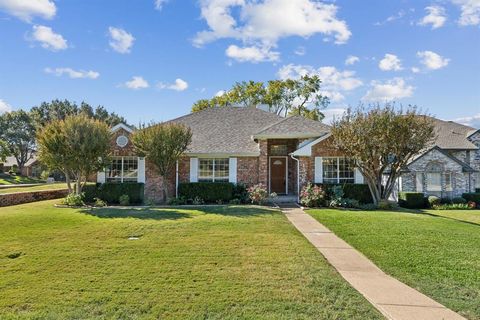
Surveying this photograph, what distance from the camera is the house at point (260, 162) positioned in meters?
18.0

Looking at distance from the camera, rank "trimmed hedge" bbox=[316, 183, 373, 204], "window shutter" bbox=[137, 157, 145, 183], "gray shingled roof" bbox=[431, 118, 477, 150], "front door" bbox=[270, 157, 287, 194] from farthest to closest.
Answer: "gray shingled roof" bbox=[431, 118, 477, 150] → "front door" bbox=[270, 157, 287, 194] → "window shutter" bbox=[137, 157, 145, 183] → "trimmed hedge" bbox=[316, 183, 373, 204]

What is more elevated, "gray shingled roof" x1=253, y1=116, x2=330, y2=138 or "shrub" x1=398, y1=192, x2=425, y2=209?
"gray shingled roof" x1=253, y1=116, x2=330, y2=138

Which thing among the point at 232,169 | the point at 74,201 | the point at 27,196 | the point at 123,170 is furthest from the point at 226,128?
the point at 27,196

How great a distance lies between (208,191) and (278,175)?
4922 millimetres

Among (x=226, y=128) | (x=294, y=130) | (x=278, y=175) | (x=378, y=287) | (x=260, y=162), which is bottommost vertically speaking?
(x=378, y=287)

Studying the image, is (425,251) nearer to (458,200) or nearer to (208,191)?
(208,191)

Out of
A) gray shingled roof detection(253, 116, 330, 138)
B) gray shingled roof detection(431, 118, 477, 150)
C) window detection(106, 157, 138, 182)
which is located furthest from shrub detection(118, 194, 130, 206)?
gray shingled roof detection(431, 118, 477, 150)

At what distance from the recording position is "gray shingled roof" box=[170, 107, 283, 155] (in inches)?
762

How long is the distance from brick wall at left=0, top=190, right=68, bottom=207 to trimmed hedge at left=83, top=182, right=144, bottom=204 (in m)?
3.61

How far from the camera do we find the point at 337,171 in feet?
59.7

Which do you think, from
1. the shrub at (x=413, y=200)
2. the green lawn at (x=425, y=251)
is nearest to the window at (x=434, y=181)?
the shrub at (x=413, y=200)

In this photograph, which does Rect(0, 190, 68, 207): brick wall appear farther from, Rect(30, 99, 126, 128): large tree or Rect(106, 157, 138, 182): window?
Rect(30, 99, 126, 128): large tree

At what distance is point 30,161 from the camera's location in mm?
60438

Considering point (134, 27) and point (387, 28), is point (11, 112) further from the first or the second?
point (387, 28)
